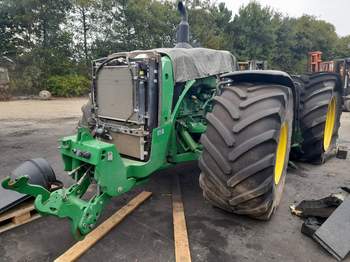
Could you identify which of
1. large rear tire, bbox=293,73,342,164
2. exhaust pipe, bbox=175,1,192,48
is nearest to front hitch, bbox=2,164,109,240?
exhaust pipe, bbox=175,1,192,48

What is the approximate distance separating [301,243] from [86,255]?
1834 mm

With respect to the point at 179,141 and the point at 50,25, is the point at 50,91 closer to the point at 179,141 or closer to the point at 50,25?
the point at 50,25

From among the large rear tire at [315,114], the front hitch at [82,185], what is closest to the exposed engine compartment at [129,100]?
the front hitch at [82,185]

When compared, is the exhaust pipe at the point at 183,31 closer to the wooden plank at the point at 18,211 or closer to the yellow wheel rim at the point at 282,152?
the yellow wheel rim at the point at 282,152

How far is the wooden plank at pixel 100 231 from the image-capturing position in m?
2.39

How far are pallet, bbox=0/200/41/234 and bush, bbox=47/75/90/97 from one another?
1856cm

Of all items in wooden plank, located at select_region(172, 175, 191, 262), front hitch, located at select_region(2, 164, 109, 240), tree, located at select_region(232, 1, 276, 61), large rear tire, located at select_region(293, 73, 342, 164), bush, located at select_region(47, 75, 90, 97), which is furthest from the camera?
tree, located at select_region(232, 1, 276, 61)

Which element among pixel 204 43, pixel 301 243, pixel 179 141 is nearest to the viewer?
pixel 301 243

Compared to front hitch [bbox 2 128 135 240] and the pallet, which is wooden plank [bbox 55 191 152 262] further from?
the pallet

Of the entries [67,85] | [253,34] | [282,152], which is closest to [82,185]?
[282,152]

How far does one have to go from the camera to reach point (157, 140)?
300cm

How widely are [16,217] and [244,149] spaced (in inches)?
89.7

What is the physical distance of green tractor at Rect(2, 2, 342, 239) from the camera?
2.49 m

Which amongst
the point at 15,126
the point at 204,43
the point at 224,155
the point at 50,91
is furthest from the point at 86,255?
the point at 204,43
